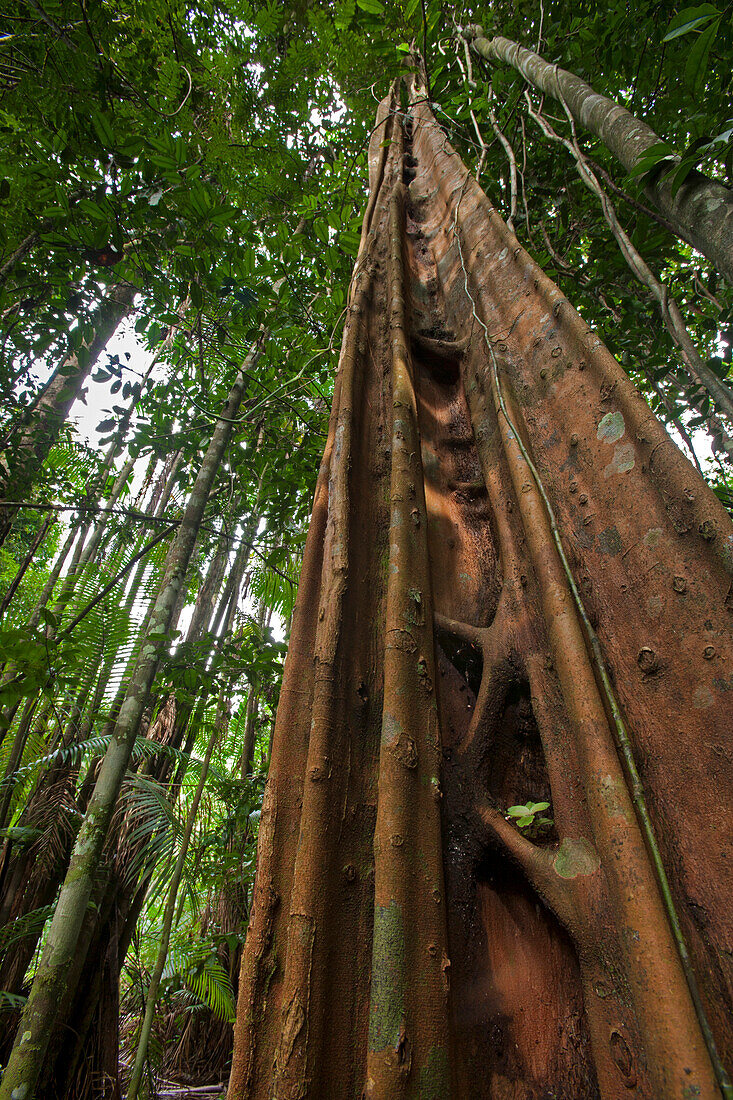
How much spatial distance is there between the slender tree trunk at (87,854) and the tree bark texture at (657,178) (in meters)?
2.43

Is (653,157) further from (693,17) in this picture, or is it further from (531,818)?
(531,818)

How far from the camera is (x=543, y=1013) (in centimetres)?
84

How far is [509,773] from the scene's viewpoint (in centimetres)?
113

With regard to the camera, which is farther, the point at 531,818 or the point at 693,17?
the point at 693,17

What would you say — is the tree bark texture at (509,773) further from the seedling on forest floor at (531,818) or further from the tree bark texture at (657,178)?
the tree bark texture at (657,178)

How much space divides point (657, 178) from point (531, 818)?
1591 mm

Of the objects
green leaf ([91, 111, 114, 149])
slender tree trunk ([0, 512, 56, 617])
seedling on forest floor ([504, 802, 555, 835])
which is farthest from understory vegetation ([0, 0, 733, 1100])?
seedling on forest floor ([504, 802, 555, 835])

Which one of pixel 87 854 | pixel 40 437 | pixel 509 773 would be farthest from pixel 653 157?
pixel 40 437

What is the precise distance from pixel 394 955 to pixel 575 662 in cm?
58

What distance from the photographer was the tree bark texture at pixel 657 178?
3.86 feet

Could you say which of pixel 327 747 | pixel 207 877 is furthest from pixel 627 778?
pixel 207 877

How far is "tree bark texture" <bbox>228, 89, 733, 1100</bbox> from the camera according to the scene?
0.75m

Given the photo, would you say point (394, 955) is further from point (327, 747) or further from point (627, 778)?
point (627, 778)

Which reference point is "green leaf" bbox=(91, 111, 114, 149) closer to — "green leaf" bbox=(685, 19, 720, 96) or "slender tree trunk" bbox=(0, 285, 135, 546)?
"slender tree trunk" bbox=(0, 285, 135, 546)
